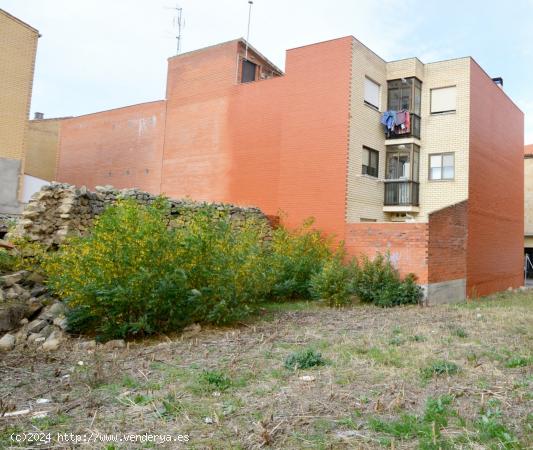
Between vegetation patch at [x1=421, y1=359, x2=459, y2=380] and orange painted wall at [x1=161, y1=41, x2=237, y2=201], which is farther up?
orange painted wall at [x1=161, y1=41, x2=237, y2=201]

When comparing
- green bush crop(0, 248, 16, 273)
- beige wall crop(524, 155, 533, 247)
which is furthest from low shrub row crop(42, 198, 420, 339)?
beige wall crop(524, 155, 533, 247)

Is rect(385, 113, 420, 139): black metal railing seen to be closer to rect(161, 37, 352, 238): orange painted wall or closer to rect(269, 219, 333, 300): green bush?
rect(161, 37, 352, 238): orange painted wall

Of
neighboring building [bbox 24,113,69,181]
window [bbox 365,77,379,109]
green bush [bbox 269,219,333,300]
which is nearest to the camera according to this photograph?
green bush [bbox 269,219,333,300]

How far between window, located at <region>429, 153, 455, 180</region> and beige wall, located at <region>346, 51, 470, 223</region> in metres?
0.17

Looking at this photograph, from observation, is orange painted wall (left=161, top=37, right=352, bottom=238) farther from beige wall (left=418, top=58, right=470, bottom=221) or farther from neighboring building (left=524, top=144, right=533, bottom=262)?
neighboring building (left=524, top=144, right=533, bottom=262)

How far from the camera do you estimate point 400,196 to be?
1819 cm

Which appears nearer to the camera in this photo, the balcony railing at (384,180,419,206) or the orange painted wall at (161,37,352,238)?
the orange painted wall at (161,37,352,238)

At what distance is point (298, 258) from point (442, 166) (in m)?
8.43

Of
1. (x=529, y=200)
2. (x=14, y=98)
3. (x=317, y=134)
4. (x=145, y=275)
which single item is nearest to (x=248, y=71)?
(x=317, y=134)

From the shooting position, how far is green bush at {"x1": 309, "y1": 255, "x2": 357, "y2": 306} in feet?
39.2

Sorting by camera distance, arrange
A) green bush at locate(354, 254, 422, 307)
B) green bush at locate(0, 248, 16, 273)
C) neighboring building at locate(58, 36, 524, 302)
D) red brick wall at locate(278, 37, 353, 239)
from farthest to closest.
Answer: red brick wall at locate(278, 37, 353, 239)
neighboring building at locate(58, 36, 524, 302)
green bush at locate(354, 254, 422, 307)
green bush at locate(0, 248, 16, 273)

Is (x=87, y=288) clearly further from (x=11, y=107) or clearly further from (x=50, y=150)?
(x=50, y=150)

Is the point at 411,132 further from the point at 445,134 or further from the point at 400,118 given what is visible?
the point at 445,134

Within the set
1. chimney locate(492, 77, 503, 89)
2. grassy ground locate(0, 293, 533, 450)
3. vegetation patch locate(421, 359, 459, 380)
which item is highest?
chimney locate(492, 77, 503, 89)
